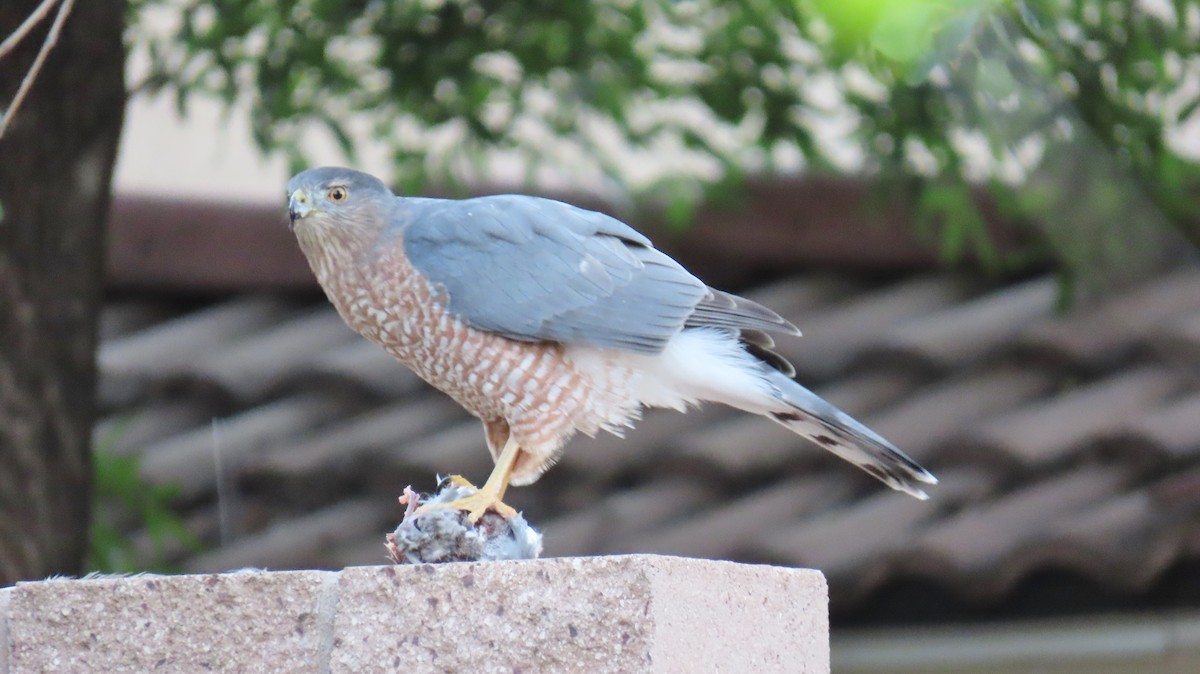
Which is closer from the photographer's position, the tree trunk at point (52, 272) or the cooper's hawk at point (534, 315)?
the cooper's hawk at point (534, 315)

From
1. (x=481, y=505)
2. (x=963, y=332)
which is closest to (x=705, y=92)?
(x=963, y=332)

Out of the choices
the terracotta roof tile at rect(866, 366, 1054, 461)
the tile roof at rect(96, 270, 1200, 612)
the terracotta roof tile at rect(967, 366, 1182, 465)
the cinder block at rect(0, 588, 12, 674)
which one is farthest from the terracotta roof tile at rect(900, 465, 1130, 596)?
the cinder block at rect(0, 588, 12, 674)

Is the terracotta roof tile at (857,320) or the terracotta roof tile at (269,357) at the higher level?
the terracotta roof tile at (857,320)

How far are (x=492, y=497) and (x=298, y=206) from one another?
Result: 0.72 meters

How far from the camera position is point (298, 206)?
9.27 ft

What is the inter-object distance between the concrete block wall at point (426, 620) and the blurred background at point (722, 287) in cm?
143

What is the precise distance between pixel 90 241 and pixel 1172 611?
3069 mm

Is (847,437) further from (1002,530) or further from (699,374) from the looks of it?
(1002,530)

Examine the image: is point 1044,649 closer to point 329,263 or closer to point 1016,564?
point 1016,564

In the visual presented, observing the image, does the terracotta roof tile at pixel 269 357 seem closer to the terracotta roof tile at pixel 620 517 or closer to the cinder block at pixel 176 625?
the terracotta roof tile at pixel 620 517

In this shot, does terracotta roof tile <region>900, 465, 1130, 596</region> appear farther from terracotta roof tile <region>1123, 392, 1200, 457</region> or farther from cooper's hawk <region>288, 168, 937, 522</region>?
cooper's hawk <region>288, 168, 937, 522</region>

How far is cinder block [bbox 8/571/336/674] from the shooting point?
2.08m

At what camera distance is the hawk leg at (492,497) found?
7.71ft

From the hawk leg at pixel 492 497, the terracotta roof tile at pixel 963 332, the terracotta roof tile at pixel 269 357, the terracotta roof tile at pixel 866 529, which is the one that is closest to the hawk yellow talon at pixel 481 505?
the hawk leg at pixel 492 497
